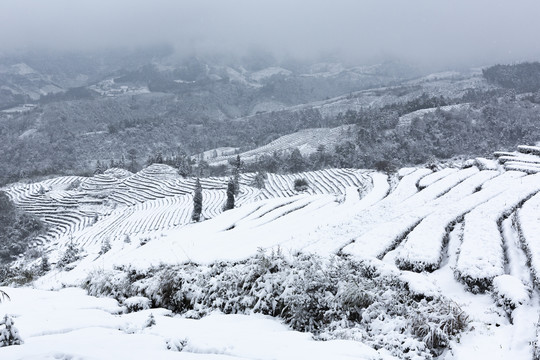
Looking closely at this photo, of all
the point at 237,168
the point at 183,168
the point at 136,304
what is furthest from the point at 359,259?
the point at 183,168

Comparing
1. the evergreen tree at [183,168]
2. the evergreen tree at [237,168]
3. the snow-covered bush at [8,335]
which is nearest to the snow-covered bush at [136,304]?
the snow-covered bush at [8,335]

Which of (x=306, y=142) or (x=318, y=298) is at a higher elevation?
(x=318, y=298)


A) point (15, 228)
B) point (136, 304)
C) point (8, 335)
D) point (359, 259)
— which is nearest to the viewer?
point (8, 335)

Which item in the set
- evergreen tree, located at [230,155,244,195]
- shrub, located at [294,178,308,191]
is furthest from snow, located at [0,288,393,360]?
shrub, located at [294,178,308,191]

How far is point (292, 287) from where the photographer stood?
19.9 ft

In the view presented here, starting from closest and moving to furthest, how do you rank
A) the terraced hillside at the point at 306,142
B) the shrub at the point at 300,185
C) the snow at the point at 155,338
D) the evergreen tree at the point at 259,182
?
the snow at the point at 155,338 < the shrub at the point at 300,185 < the evergreen tree at the point at 259,182 < the terraced hillside at the point at 306,142

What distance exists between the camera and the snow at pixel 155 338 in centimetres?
394

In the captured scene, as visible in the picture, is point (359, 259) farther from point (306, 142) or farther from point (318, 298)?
point (306, 142)

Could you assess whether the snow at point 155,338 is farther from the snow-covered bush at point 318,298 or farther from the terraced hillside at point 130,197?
the terraced hillside at point 130,197

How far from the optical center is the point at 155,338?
465cm

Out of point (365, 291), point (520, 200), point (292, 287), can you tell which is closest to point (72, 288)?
point (292, 287)

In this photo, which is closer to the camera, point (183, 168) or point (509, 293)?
point (509, 293)

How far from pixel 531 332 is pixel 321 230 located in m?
7.35

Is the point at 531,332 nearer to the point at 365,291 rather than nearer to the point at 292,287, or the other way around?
the point at 365,291
